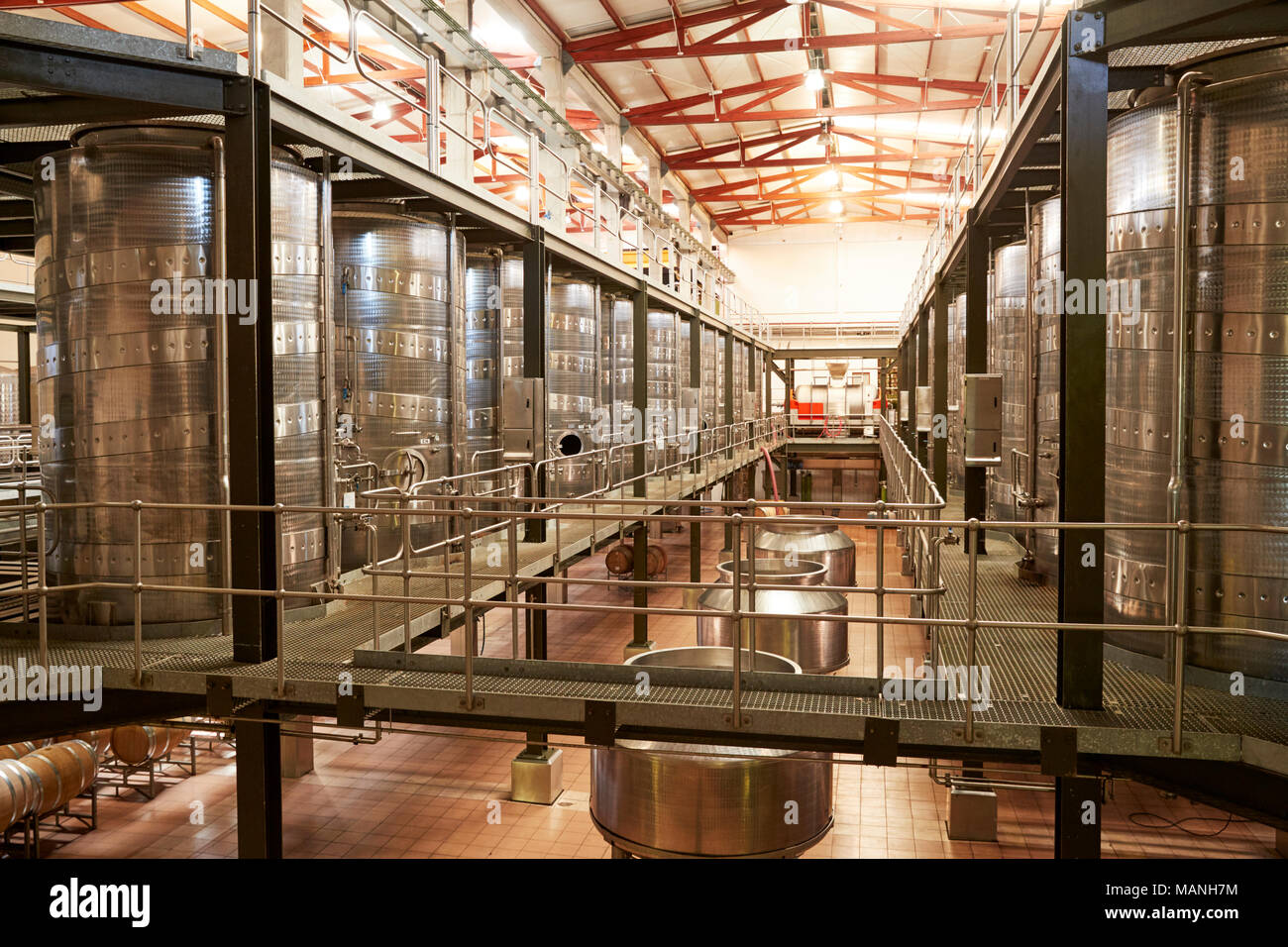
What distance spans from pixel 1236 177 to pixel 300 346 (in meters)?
6.49

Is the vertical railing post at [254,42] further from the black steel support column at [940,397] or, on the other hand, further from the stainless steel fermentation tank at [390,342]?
the black steel support column at [940,397]

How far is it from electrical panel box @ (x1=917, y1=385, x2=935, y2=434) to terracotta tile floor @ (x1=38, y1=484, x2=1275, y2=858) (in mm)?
5621

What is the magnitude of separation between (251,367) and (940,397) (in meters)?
10.6

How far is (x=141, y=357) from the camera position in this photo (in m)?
6.93

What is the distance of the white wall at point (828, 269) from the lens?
39.3 meters

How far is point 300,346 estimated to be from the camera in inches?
298

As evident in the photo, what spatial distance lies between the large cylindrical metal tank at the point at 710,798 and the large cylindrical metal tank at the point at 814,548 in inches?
199

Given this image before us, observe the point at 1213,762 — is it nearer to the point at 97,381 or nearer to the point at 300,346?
the point at 300,346

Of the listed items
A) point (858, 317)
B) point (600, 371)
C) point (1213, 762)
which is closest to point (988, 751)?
point (1213, 762)

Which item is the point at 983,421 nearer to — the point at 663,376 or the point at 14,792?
the point at 14,792

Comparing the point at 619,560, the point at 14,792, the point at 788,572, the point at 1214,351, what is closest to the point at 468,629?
the point at 1214,351

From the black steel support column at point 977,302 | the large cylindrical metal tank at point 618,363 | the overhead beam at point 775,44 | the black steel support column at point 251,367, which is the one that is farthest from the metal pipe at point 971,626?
the overhead beam at point 775,44

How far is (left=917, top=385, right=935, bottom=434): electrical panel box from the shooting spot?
1475 centimetres

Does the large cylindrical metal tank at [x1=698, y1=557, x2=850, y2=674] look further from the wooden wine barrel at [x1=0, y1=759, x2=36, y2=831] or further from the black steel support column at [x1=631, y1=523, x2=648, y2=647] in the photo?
the wooden wine barrel at [x1=0, y1=759, x2=36, y2=831]
